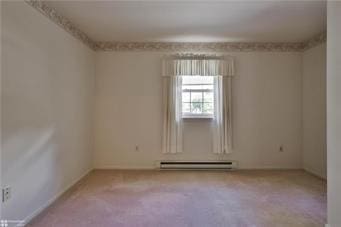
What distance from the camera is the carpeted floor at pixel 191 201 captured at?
107 inches

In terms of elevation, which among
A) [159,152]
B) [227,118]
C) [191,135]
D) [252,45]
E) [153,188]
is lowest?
[153,188]

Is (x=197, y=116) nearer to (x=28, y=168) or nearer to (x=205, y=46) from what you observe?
(x=205, y=46)

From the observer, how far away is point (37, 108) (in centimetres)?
295

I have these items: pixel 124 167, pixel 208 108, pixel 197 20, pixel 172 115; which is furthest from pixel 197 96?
pixel 124 167

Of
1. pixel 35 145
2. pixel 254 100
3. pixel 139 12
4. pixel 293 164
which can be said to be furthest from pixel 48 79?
pixel 293 164

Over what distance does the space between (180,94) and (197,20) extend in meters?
1.59

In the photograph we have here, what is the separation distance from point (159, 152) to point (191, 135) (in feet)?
2.26

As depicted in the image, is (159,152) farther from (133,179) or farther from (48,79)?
(48,79)

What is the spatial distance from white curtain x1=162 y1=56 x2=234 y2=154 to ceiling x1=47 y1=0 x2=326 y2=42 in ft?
1.41

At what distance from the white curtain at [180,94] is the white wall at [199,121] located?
17 cm

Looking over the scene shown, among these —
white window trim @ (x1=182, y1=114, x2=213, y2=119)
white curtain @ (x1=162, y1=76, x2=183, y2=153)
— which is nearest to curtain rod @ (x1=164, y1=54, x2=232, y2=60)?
white curtain @ (x1=162, y1=76, x2=183, y2=153)

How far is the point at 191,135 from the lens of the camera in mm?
5121

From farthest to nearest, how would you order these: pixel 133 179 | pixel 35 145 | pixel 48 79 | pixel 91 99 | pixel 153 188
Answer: pixel 91 99 < pixel 133 179 < pixel 153 188 < pixel 48 79 < pixel 35 145

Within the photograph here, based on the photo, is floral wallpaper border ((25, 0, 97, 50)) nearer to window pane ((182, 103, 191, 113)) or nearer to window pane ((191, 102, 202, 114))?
window pane ((182, 103, 191, 113))
